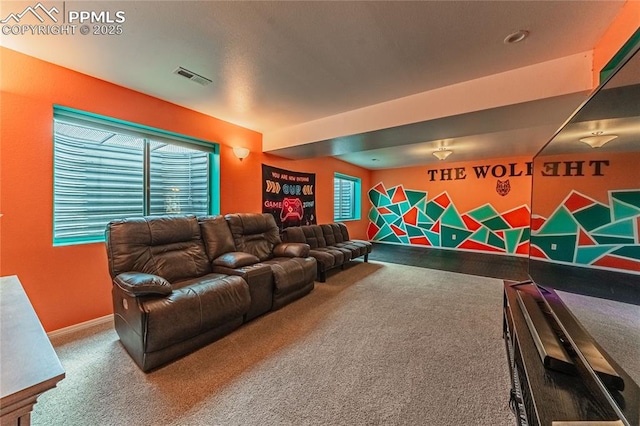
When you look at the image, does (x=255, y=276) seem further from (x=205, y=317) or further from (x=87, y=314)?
(x=87, y=314)

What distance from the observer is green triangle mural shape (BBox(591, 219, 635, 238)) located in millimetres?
823

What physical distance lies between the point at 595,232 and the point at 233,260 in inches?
104

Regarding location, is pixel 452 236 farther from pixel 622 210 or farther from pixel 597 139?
pixel 622 210

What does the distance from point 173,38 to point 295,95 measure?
4.04 feet

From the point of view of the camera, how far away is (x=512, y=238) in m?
5.70

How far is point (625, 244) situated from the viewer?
2.84 feet

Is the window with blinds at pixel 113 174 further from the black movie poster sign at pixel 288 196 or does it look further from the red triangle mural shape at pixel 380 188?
the red triangle mural shape at pixel 380 188

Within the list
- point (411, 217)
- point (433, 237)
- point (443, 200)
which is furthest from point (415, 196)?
point (433, 237)

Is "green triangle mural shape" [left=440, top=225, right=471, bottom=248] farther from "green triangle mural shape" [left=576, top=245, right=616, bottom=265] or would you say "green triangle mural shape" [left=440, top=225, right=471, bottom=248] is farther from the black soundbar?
"green triangle mural shape" [left=576, top=245, right=616, bottom=265]

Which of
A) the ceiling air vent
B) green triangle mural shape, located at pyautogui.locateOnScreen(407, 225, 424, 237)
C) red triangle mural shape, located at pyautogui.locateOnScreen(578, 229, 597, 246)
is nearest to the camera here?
red triangle mural shape, located at pyautogui.locateOnScreen(578, 229, 597, 246)

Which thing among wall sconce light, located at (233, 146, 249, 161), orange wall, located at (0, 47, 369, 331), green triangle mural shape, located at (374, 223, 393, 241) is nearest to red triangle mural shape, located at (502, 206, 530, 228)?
green triangle mural shape, located at (374, 223, 393, 241)

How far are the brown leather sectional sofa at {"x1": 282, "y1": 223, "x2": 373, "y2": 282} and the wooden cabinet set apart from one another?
304 cm

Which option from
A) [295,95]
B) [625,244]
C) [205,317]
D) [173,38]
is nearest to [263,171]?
[295,95]

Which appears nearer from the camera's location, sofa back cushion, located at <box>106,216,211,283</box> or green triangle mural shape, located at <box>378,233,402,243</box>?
sofa back cushion, located at <box>106,216,211,283</box>
